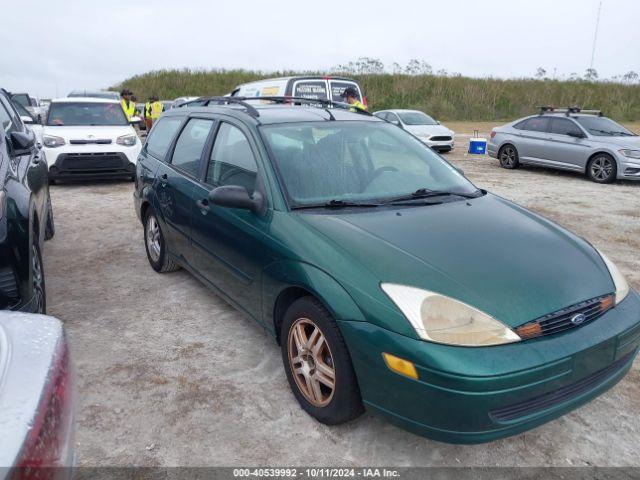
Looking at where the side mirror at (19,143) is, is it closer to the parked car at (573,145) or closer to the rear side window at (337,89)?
the rear side window at (337,89)

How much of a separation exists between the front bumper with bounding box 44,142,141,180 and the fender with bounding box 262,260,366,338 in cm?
700

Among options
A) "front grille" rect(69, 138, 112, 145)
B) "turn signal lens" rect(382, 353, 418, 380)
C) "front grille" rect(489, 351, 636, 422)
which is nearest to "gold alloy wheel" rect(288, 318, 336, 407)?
"turn signal lens" rect(382, 353, 418, 380)

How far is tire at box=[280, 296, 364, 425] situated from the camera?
2.48 m

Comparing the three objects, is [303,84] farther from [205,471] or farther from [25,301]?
[205,471]

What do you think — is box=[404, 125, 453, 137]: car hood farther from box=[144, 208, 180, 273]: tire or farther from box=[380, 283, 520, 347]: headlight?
box=[380, 283, 520, 347]: headlight

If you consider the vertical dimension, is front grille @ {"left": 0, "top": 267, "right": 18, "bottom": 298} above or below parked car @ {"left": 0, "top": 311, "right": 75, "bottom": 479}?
below

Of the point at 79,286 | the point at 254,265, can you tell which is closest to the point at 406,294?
the point at 254,265

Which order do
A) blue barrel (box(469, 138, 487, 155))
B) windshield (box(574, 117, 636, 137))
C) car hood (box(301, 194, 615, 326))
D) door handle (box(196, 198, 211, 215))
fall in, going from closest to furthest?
1. car hood (box(301, 194, 615, 326))
2. door handle (box(196, 198, 211, 215))
3. windshield (box(574, 117, 636, 137))
4. blue barrel (box(469, 138, 487, 155))

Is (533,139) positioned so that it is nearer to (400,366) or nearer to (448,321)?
(448,321)

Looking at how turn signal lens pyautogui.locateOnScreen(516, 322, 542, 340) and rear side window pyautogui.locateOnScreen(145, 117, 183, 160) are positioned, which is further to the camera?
rear side window pyautogui.locateOnScreen(145, 117, 183, 160)

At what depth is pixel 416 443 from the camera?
2.63 meters

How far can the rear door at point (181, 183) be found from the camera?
3973mm

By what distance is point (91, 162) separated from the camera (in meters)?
9.21

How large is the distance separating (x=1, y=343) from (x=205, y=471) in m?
1.28
